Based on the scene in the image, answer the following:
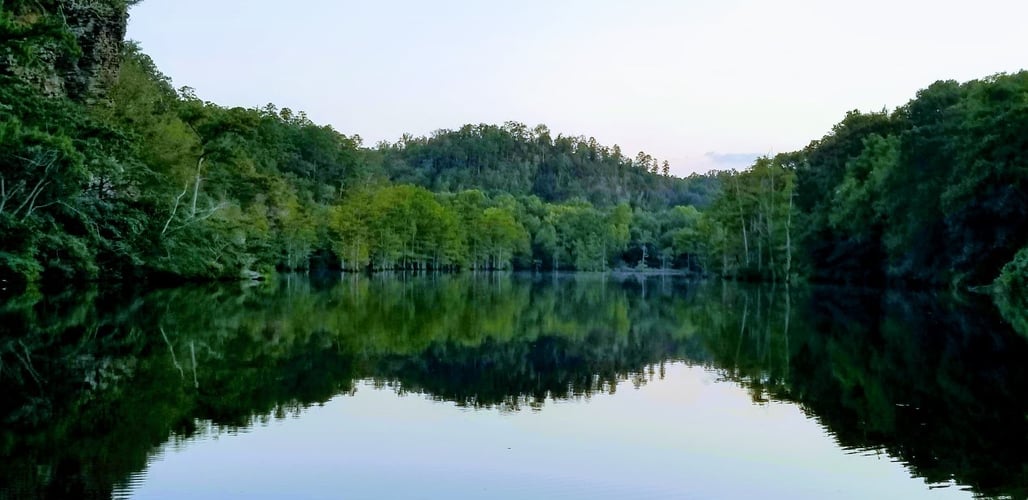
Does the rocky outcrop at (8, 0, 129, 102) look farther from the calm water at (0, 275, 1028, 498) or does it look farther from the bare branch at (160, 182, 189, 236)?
the calm water at (0, 275, 1028, 498)

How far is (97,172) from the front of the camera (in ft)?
114

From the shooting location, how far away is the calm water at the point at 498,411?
24.6ft

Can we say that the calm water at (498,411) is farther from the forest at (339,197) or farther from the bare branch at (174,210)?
the bare branch at (174,210)

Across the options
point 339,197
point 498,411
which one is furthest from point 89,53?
point 339,197

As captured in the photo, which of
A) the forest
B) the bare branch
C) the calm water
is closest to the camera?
the calm water

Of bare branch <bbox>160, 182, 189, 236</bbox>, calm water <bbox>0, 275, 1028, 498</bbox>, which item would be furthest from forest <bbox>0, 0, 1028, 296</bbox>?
calm water <bbox>0, 275, 1028, 498</bbox>

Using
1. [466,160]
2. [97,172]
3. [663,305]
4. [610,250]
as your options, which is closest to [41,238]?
[97,172]

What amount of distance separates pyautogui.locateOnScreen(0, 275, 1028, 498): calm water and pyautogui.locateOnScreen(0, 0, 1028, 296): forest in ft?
30.2

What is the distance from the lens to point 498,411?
10898 millimetres

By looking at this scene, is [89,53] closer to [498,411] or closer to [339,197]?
[498,411]

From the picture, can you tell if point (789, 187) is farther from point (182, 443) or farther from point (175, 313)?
point (182, 443)

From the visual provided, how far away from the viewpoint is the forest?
30.0 meters

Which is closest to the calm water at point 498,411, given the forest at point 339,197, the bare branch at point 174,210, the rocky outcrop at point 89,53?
the forest at point 339,197

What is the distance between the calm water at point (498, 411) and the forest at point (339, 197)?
362 inches
